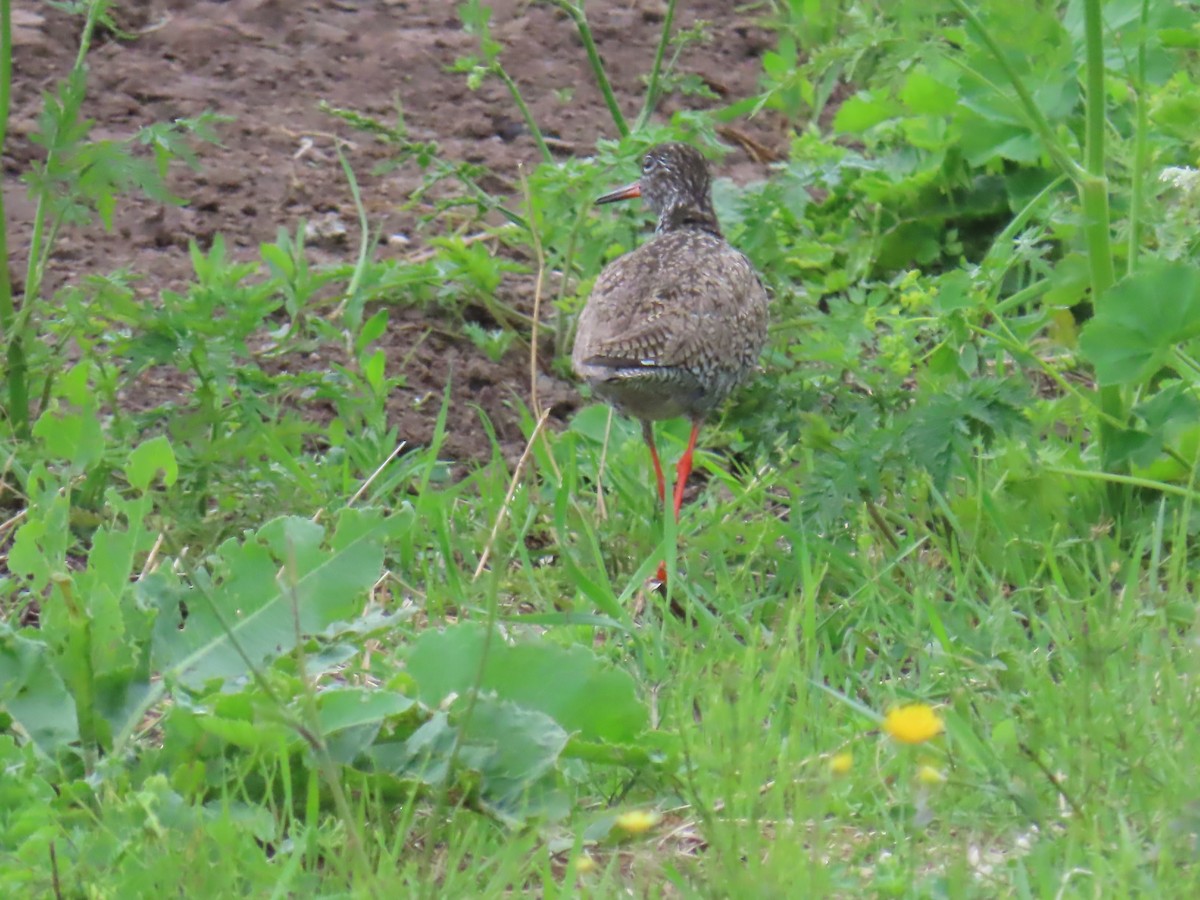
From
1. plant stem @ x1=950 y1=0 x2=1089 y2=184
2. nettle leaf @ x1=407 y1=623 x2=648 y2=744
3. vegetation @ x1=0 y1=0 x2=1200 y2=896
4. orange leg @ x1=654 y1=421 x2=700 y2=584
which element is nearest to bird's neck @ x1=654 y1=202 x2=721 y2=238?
vegetation @ x1=0 y1=0 x2=1200 y2=896

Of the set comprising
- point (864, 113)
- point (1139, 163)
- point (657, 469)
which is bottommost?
point (657, 469)

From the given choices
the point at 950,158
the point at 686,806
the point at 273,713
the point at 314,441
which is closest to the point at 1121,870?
the point at 686,806

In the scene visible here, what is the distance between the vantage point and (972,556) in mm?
4328

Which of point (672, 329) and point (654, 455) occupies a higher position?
point (672, 329)

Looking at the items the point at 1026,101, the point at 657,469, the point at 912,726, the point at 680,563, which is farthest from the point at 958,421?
the point at 912,726

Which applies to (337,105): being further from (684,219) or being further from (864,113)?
(864,113)

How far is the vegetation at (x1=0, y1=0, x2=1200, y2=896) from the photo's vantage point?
2.96m

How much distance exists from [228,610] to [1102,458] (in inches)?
92.1

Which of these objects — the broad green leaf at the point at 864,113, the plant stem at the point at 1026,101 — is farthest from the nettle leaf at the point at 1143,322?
the broad green leaf at the point at 864,113

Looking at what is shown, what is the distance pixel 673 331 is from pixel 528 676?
6.89 ft

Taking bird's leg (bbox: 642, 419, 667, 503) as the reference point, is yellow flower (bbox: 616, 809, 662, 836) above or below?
above

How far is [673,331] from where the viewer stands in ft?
17.3

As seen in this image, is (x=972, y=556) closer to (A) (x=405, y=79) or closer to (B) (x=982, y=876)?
(B) (x=982, y=876)

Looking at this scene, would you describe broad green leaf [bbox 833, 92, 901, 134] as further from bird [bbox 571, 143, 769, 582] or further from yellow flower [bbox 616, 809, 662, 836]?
yellow flower [bbox 616, 809, 662, 836]
